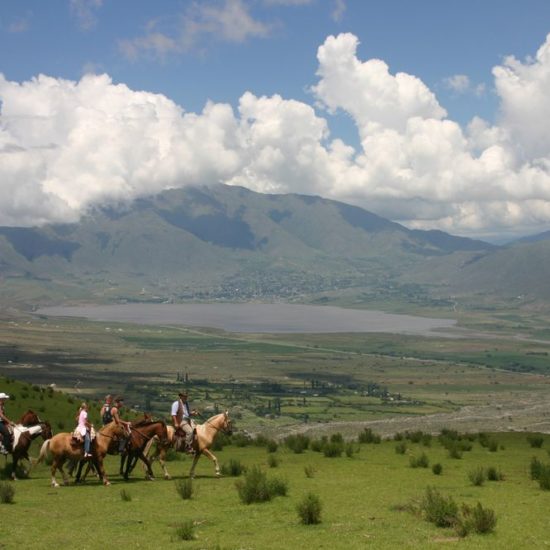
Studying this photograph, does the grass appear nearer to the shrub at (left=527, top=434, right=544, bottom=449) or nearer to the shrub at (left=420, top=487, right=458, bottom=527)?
the shrub at (left=420, top=487, right=458, bottom=527)

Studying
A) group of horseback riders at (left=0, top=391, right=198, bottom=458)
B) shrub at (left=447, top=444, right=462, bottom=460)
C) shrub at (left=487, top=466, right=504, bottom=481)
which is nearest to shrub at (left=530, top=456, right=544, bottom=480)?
shrub at (left=487, top=466, right=504, bottom=481)

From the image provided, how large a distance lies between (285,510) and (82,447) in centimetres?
824

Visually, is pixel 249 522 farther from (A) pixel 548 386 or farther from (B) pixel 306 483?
(A) pixel 548 386

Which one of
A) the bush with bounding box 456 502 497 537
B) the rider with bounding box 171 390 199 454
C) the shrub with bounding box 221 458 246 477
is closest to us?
the bush with bounding box 456 502 497 537

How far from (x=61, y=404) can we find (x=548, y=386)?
133848 millimetres

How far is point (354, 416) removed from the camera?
108812mm

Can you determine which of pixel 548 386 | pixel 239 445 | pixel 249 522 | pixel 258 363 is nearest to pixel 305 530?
pixel 249 522

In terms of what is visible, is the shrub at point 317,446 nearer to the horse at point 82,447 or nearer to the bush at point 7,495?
the horse at point 82,447

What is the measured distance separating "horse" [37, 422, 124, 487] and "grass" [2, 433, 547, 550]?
0.71 m

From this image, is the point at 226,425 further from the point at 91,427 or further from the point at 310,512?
the point at 310,512

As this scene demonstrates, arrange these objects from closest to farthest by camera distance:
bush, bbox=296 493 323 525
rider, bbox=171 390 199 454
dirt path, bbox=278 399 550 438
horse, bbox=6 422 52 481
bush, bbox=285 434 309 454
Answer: bush, bbox=296 493 323 525
horse, bbox=6 422 52 481
rider, bbox=171 390 199 454
bush, bbox=285 434 309 454
dirt path, bbox=278 399 550 438

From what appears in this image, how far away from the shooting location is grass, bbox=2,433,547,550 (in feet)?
46.8

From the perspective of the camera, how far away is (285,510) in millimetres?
17453

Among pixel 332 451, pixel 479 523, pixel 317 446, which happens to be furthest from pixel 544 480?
pixel 317 446
